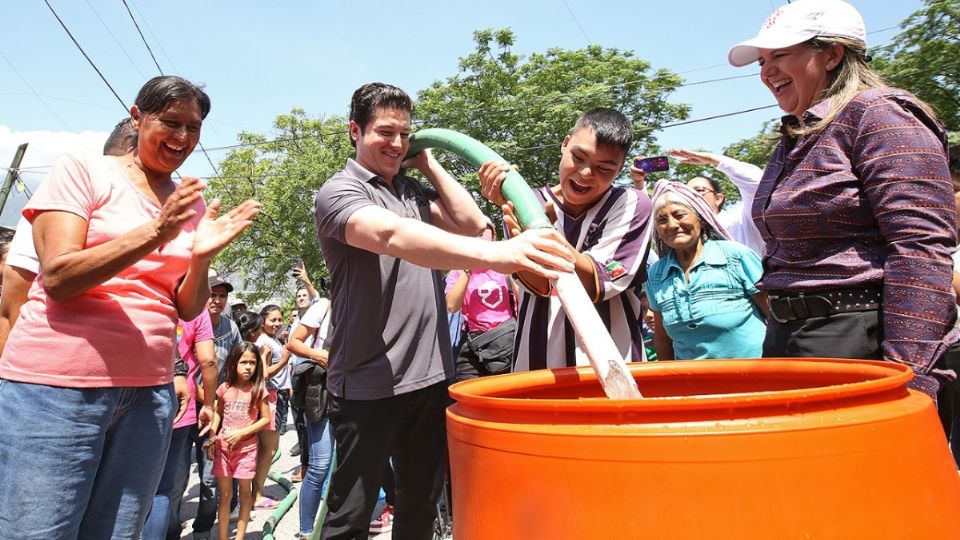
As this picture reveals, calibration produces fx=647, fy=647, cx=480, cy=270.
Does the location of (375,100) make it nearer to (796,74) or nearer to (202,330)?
(796,74)

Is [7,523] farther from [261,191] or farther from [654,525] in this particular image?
[261,191]

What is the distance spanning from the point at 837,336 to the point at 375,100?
5.21 feet

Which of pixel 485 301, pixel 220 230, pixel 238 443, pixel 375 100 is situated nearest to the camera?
pixel 220 230

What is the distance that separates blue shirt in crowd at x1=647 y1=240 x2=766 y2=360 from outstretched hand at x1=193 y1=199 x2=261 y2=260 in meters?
1.99

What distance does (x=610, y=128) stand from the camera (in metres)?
2.12

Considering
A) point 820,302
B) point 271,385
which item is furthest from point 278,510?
point 820,302

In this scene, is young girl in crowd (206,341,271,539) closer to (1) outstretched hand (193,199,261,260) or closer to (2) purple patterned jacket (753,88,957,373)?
(1) outstretched hand (193,199,261,260)

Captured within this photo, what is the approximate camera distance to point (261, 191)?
2678 cm

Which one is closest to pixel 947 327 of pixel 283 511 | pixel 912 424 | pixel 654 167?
pixel 912 424

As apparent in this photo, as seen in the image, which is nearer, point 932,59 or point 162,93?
point 162,93

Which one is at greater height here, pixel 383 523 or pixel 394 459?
pixel 394 459

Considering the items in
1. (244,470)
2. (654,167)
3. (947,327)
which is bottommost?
(244,470)

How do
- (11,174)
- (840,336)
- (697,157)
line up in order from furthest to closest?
(11,174)
(697,157)
(840,336)

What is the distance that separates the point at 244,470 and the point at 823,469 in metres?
4.49
